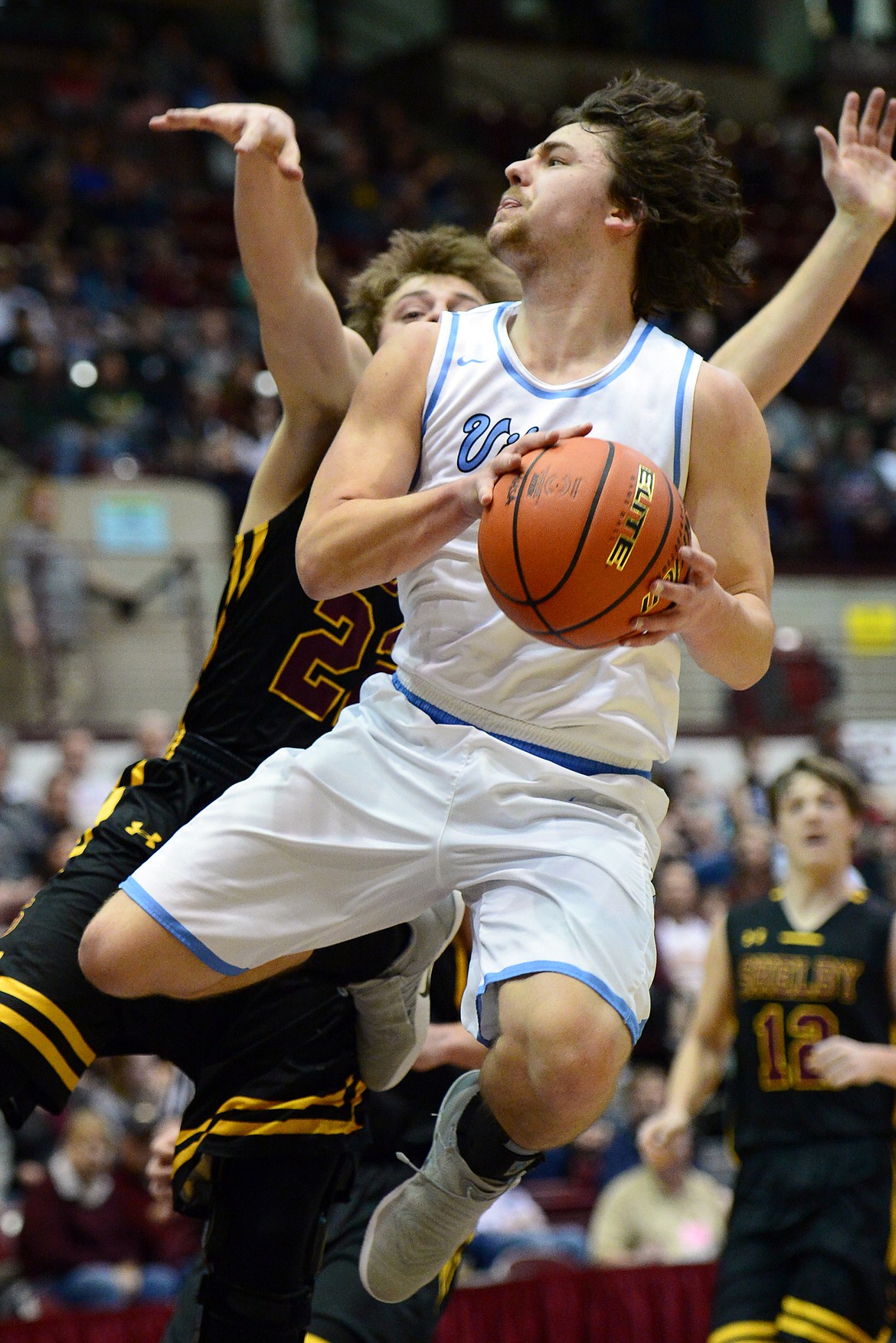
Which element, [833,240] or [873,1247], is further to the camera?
[873,1247]

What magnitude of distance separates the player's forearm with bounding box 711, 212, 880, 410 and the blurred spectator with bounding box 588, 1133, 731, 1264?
443 centimetres

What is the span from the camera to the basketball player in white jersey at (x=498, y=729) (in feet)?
9.67

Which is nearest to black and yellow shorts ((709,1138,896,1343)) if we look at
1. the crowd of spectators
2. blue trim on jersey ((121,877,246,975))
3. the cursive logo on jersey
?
blue trim on jersey ((121,877,246,975))

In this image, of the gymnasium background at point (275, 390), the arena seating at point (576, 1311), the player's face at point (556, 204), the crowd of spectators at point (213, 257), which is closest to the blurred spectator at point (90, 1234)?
the gymnasium background at point (275, 390)

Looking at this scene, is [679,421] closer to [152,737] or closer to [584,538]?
[584,538]

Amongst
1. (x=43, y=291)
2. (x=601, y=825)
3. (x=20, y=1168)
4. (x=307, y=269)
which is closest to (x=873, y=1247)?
(x=601, y=825)

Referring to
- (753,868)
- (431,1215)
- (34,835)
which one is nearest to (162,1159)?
(431,1215)

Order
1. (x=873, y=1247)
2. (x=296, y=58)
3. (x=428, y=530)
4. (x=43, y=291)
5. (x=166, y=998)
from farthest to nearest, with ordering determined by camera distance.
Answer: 1. (x=296, y=58)
2. (x=43, y=291)
3. (x=873, y=1247)
4. (x=166, y=998)
5. (x=428, y=530)

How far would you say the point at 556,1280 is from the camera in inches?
260

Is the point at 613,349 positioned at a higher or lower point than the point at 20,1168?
higher

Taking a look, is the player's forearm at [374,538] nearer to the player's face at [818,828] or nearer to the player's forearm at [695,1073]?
the player's face at [818,828]

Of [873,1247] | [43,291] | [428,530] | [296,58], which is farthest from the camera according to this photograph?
[296,58]

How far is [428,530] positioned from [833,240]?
1813 mm

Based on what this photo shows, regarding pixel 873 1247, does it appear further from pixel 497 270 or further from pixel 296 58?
pixel 296 58
